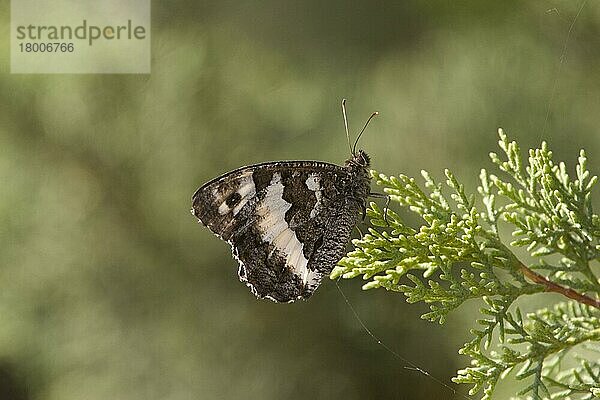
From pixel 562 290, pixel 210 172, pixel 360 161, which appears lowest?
pixel 562 290

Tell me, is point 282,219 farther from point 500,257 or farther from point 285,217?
point 500,257

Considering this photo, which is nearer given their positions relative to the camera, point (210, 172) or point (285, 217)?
point (285, 217)

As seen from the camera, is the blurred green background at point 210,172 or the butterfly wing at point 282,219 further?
the blurred green background at point 210,172

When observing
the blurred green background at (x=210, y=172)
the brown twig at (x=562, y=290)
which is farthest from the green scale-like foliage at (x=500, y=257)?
the blurred green background at (x=210, y=172)

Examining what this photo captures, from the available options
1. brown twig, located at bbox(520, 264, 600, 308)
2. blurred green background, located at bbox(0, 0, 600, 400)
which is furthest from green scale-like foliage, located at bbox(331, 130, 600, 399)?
blurred green background, located at bbox(0, 0, 600, 400)

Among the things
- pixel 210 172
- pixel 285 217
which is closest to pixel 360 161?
pixel 285 217

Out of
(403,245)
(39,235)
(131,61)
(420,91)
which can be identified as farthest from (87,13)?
(403,245)

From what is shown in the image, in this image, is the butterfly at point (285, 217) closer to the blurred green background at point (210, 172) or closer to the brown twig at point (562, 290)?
the brown twig at point (562, 290)
